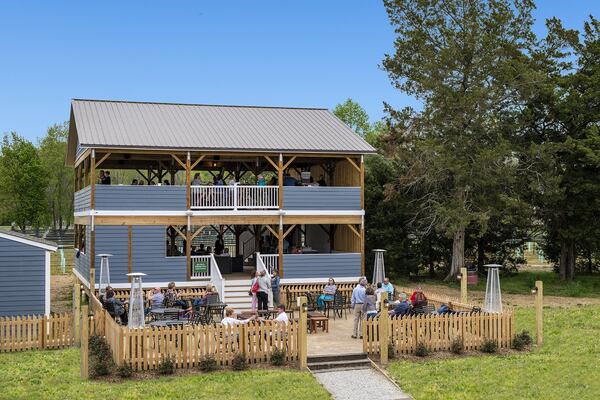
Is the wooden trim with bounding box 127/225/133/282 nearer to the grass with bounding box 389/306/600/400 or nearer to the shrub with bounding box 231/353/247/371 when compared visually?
the shrub with bounding box 231/353/247/371

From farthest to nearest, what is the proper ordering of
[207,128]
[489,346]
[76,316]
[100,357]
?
[207,128], [76,316], [489,346], [100,357]

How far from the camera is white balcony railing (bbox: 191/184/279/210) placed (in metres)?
26.5

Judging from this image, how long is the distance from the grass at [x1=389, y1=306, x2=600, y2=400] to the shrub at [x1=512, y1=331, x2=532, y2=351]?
331 millimetres

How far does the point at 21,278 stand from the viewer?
20.4 m

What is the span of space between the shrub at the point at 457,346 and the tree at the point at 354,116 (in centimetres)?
5543

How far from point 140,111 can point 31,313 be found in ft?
38.9

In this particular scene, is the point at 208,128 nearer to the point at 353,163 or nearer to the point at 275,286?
the point at 353,163

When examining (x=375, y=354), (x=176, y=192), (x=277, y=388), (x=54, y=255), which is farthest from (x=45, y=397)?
(x=54, y=255)

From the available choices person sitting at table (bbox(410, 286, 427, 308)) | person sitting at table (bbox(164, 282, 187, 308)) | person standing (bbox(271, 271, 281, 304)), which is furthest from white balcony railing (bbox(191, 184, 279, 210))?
person sitting at table (bbox(410, 286, 427, 308))

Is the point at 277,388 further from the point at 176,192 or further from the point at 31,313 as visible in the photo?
the point at 176,192

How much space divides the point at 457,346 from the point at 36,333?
11.1m

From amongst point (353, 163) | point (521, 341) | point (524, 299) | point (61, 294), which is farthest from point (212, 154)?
point (524, 299)

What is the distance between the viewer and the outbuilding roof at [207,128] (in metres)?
26.1

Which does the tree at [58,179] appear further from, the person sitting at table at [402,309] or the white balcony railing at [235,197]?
the person sitting at table at [402,309]
